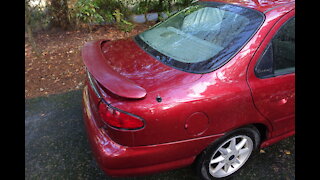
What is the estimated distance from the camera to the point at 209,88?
1808 mm

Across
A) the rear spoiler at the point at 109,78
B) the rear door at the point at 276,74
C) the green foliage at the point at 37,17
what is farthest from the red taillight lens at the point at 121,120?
the green foliage at the point at 37,17

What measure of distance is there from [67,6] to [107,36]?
1.04 meters

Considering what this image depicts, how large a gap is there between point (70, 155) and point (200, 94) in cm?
164

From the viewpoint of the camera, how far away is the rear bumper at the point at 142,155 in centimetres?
177

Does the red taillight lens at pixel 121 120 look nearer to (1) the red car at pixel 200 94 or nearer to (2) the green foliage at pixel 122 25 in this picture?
(1) the red car at pixel 200 94

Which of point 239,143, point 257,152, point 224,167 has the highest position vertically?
point 239,143

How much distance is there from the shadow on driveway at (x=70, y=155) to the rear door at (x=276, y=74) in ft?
1.67

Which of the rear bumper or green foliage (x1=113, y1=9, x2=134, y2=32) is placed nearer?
the rear bumper

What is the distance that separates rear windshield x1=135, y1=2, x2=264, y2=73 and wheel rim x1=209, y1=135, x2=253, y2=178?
2.37 feet

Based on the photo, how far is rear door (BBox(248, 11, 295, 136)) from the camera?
1947 mm

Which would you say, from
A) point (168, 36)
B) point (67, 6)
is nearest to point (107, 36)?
point (67, 6)

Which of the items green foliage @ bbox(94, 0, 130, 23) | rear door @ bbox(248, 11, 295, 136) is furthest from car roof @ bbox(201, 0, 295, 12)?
green foliage @ bbox(94, 0, 130, 23)

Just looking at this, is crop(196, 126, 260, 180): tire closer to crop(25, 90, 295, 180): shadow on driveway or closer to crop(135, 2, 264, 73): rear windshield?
crop(25, 90, 295, 180): shadow on driveway
